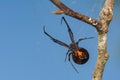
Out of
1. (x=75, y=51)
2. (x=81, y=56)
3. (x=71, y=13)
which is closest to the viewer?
(x=71, y=13)

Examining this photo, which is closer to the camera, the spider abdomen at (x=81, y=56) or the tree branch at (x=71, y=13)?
the tree branch at (x=71, y=13)

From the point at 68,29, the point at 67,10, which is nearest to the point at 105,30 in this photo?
the point at 67,10

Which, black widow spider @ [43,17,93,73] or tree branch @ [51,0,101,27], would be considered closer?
tree branch @ [51,0,101,27]

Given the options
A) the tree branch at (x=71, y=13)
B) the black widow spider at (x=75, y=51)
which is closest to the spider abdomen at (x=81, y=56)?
the black widow spider at (x=75, y=51)

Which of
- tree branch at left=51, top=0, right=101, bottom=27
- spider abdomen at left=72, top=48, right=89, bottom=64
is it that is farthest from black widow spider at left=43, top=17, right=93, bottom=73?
tree branch at left=51, top=0, right=101, bottom=27

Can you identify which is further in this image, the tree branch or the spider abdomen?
the spider abdomen

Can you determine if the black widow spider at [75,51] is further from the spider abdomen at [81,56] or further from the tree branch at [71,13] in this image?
the tree branch at [71,13]

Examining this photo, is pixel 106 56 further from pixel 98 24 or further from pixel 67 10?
pixel 67 10

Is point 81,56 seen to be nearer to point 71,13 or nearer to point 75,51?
point 75,51

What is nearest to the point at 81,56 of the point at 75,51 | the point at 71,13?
the point at 75,51

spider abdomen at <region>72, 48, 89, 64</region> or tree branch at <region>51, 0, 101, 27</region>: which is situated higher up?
tree branch at <region>51, 0, 101, 27</region>

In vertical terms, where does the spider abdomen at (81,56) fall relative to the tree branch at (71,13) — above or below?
below

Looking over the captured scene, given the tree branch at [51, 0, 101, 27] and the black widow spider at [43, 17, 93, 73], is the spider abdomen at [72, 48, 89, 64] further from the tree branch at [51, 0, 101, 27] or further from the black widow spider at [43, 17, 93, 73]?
the tree branch at [51, 0, 101, 27]
